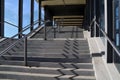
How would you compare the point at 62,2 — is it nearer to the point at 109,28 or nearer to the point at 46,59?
the point at 46,59

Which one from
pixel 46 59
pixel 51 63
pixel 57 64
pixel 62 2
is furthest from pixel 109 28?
pixel 62 2

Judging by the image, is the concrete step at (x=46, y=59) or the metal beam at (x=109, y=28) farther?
the concrete step at (x=46, y=59)

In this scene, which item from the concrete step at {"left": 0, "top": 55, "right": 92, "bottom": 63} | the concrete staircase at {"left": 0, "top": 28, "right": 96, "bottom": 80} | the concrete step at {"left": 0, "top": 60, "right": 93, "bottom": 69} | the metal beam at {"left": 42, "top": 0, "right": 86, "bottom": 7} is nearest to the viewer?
the concrete staircase at {"left": 0, "top": 28, "right": 96, "bottom": 80}

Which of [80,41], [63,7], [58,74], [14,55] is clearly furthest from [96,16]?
[63,7]

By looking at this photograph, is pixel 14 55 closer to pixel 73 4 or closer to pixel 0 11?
pixel 0 11

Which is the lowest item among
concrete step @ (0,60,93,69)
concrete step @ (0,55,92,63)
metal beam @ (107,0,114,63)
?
concrete step @ (0,60,93,69)

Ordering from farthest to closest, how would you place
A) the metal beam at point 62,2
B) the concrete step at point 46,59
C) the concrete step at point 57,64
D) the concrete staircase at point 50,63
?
the metal beam at point 62,2, the concrete step at point 46,59, the concrete step at point 57,64, the concrete staircase at point 50,63

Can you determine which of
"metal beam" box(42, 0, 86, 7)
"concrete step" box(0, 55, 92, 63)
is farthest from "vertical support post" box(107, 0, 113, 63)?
"metal beam" box(42, 0, 86, 7)

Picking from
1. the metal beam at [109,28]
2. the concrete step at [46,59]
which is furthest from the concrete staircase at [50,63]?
the metal beam at [109,28]

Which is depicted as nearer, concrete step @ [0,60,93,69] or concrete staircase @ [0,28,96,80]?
concrete staircase @ [0,28,96,80]

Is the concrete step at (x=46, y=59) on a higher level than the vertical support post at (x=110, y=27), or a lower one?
lower

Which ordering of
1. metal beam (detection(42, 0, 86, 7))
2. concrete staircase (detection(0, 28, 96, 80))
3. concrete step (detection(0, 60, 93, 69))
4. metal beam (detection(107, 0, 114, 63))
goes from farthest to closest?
1. metal beam (detection(42, 0, 86, 7))
2. concrete step (detection(0, 60, 93, 69))
3. metal beam (detection(107, 0, 114, 63))
4. concrete staircase (detection(0, 28, 96, 80))

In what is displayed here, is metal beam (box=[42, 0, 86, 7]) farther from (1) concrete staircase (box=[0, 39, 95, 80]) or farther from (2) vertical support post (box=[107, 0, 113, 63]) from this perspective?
(2) vertical support post (box=[107, 0, 113, 63])

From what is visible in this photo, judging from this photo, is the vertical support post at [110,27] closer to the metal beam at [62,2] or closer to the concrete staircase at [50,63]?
the concrete staircase at [50,63]
